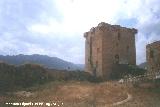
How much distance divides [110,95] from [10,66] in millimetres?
13825

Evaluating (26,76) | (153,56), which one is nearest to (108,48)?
(153,56)

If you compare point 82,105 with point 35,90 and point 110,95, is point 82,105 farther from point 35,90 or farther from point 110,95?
point 35,90

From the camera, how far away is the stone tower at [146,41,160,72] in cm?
4513

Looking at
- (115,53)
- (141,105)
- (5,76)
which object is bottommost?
(141,105)

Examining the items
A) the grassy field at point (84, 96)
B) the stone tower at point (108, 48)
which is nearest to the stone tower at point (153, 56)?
the stone tower at point (108, 48)

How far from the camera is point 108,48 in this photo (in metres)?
51.5

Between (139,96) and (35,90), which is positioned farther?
(35,90)

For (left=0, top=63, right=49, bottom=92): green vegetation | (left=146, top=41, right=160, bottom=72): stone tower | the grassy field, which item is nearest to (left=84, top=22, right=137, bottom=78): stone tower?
(left=146, top=41, right=160, bottom=72): stone tower

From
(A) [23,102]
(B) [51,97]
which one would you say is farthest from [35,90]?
(A) [23,102]

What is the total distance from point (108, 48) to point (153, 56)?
7894mm

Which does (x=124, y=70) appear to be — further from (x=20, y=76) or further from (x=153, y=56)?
(x=20, y=76)

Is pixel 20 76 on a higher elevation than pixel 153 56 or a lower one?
lower

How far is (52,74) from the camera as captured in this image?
44344 mm

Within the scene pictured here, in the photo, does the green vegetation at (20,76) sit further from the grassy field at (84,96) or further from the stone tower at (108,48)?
the stone tower at (108,48)
